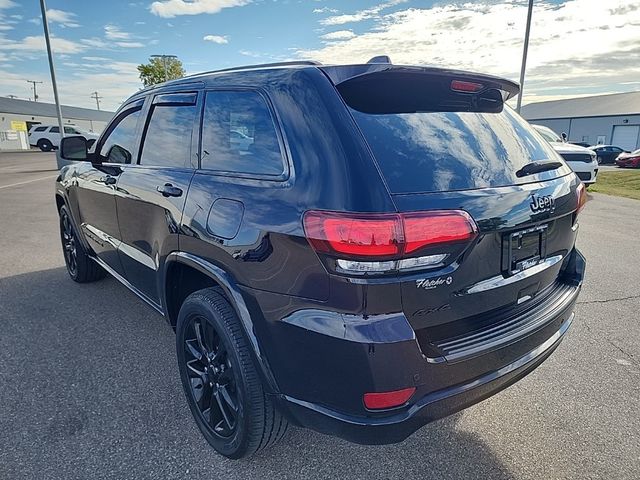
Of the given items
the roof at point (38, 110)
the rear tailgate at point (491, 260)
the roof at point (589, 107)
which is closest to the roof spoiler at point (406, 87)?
the rear tailgate at point (491, 260)

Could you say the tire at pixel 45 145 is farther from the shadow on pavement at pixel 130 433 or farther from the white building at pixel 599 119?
the white building at pixel 599 119

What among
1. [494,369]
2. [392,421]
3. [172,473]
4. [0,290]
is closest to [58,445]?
[172,473]

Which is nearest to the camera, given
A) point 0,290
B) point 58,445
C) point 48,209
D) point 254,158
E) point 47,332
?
point 254,158

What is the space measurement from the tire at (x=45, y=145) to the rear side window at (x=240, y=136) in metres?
39.6

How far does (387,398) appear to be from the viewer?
1.66 meters

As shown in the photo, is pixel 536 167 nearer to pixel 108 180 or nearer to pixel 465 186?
pixel 465 186

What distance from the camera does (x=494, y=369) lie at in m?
1.92

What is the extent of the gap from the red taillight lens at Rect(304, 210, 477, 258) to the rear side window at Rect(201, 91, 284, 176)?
15.4 inches

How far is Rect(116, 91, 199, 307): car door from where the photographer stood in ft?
8.20

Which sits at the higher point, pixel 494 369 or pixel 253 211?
pixel 253 211

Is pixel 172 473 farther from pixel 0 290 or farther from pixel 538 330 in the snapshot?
pixel 0 290

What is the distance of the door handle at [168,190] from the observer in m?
2.43

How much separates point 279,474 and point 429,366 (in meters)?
1.02

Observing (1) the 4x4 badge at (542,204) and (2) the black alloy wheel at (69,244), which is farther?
(2) the black alloy wheel at (69,244)
